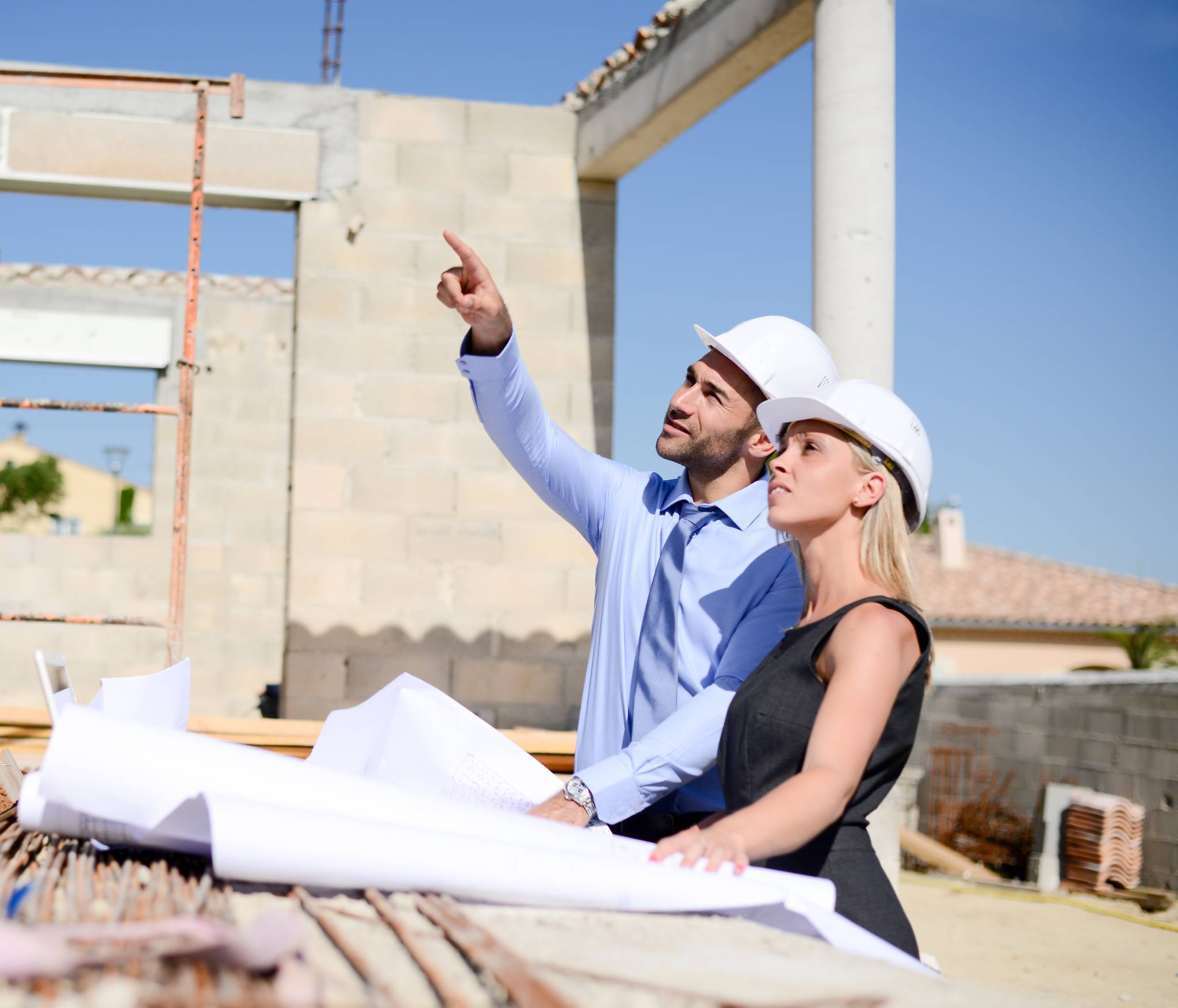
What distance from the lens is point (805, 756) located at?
1729 millimetres

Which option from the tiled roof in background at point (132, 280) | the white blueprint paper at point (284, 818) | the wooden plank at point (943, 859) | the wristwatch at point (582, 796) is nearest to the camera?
the white blueprint paper at point (284, 818)

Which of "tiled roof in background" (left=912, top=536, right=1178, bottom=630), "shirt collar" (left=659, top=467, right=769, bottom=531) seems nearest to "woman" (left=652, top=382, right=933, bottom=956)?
"shirt collar" (left=659, top=467, right=769, bottom=531)

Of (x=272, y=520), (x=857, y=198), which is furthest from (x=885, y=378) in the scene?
(x=272, y=520)

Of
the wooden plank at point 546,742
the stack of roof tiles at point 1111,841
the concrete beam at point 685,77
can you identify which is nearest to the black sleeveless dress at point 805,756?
the wooden plank at point 546,742

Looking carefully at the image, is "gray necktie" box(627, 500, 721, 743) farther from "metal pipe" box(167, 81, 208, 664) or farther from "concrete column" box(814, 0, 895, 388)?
"metal pipe" box(167, 81, 208, 664)

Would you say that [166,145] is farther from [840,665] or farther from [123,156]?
[840,665]

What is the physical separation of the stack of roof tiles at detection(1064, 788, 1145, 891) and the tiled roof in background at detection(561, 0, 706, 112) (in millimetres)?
6174

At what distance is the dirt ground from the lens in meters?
5.91

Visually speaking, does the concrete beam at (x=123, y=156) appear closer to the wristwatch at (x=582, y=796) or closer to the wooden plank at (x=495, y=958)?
the wristwatch at (x=582, y=796)

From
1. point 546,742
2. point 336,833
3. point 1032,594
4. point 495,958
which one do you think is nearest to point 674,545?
point 546,742

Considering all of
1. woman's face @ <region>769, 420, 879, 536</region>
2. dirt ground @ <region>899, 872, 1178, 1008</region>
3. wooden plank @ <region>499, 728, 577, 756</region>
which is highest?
woman's face @ <region>769, 420, 879, 536</region>

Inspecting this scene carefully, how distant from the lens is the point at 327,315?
19.2 ft

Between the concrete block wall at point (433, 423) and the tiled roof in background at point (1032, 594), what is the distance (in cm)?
2524

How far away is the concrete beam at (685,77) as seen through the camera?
193 inches
